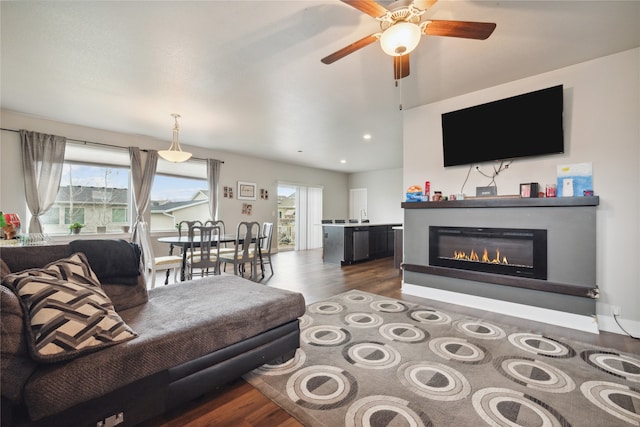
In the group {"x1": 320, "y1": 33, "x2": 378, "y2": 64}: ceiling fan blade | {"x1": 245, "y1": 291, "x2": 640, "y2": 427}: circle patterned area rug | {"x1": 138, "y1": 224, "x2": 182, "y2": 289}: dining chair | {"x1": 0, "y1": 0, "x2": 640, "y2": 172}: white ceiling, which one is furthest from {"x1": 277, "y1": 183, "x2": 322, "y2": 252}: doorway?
{"x1": 320, "y1": 33, "x2": 378, "y2": 64}: ceiling fan blade

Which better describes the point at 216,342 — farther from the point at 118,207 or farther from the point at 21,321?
the point at 118,207

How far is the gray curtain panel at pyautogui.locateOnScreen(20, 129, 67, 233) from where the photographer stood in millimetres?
4125

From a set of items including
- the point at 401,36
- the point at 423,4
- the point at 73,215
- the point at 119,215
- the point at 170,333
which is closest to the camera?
the point at 170,333

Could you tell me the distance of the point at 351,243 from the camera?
5871 millimetres

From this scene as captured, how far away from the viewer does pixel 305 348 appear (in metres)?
2.17

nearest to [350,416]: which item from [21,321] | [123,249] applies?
[21,321]

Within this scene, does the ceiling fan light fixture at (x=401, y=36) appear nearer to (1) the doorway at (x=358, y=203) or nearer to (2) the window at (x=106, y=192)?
(2) the window at (x=106, y=192)

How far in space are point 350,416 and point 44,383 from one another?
136 centimetres

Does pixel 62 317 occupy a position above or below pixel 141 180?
below

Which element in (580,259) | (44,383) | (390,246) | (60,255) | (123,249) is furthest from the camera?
(390,246)

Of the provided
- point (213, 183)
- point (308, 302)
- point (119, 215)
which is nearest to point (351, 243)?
point (308, 302)

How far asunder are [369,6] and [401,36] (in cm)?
27

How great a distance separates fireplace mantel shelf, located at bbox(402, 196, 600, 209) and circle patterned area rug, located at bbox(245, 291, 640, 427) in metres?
1.28

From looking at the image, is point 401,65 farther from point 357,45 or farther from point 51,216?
point 51,216
